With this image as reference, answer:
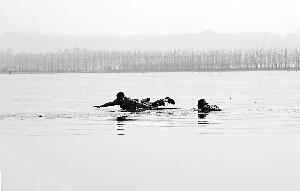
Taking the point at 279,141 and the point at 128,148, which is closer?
the point at 128,148

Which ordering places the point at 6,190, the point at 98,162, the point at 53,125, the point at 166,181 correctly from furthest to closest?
1. the point at 53,125
2. the point at 98,162
3. the point at 166,181
4. the point at 6,190

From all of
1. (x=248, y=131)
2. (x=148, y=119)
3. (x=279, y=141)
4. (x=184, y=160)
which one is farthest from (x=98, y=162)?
(x=148, y=119)

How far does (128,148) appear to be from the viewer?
21422mm

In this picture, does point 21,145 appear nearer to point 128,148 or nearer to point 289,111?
point 128,148

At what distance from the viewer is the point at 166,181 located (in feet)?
50.3

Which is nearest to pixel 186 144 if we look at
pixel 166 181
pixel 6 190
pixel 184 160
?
pixel 184 160

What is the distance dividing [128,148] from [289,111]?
20.4 meters

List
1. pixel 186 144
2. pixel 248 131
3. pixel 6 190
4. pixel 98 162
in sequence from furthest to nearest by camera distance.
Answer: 1. pixel 248 131
2. pixel 186 144
3. pixel 98 162
4. pixel 6 190

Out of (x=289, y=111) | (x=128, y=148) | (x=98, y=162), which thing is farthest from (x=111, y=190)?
(x=289, y=111)

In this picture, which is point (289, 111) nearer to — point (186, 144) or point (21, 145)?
Result: point (186, 144)

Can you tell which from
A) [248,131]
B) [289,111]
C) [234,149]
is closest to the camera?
[234,149]

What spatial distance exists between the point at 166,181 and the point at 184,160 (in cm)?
339

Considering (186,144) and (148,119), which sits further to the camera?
(148,119)

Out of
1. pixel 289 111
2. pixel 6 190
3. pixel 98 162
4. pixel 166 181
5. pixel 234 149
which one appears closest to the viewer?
pixel 6 190
